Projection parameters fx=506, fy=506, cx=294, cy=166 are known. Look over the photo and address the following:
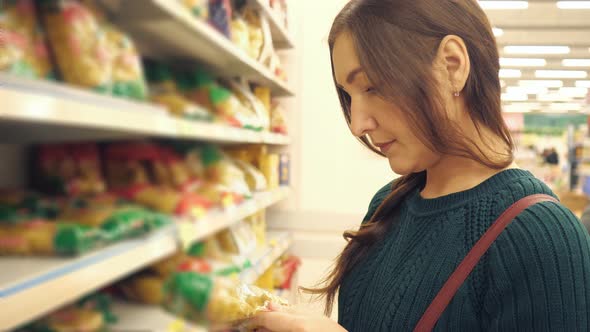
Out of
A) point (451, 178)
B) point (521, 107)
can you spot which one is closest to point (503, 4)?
point (451, 178)

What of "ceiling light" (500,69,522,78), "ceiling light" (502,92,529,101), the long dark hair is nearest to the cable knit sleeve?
the long dark hair

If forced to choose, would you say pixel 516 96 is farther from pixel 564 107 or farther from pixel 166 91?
pixel 166 91

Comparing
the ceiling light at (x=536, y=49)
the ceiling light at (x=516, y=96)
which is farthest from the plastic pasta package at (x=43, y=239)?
the ceiling light at (x=516, y=96)

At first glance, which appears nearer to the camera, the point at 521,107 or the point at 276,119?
the point at 276,119

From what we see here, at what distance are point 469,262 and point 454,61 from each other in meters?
0.36

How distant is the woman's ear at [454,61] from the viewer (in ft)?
2.91

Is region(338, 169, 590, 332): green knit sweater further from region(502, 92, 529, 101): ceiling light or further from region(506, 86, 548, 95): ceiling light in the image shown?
region(502, 92, 529, 101): ceiling light

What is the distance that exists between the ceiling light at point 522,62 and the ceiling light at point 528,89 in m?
4.67

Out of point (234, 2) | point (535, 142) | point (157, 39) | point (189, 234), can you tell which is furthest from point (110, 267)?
point (535, 142)

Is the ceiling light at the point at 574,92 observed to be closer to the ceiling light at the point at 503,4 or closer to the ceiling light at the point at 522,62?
the ceiling light at the point at 522,62

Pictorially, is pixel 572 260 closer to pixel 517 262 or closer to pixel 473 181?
pixel 517 262

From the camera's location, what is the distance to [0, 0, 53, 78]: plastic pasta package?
270 millimetres

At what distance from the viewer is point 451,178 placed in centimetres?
103

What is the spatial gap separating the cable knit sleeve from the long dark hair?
0.16 m
